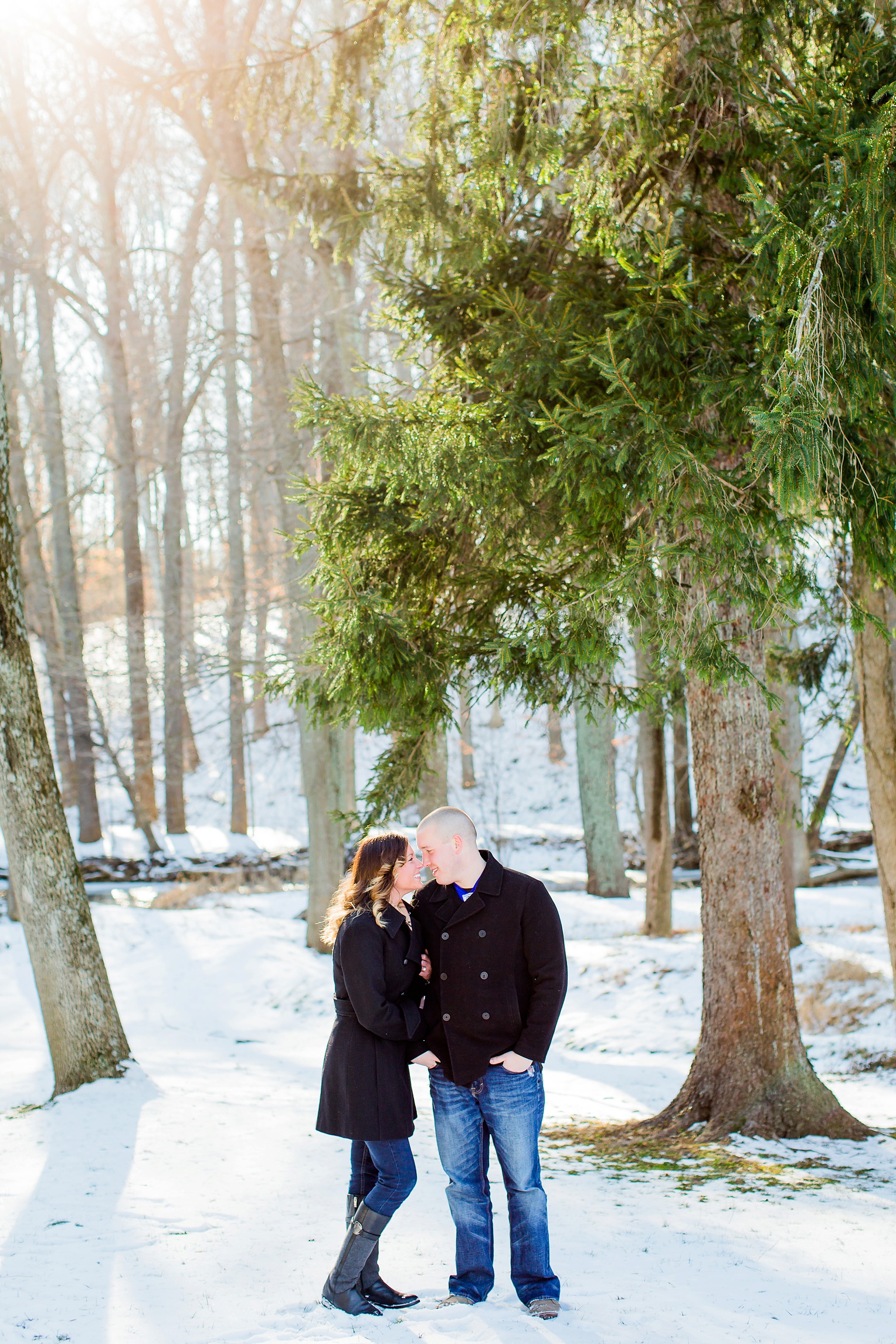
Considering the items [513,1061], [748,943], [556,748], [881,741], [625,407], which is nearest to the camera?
[513,1061]

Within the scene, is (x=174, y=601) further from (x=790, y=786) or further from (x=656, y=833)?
(x=790, y=786)

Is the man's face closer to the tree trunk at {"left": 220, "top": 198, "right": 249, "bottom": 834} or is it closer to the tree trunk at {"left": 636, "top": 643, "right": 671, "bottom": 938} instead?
the tree trunk at {"left": 636, "top": 643, "right": 671, "bottom": 938}

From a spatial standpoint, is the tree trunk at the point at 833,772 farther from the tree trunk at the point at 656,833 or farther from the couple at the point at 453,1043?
the couple at the point at 453,1043

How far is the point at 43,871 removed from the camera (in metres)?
7.49

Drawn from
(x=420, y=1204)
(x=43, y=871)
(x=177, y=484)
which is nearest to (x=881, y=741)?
(x=420, y=1204)

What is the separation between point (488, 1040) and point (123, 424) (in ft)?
67.8

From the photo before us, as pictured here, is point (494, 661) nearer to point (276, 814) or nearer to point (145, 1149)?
point (145, 1149)

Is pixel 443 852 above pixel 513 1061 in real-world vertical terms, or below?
above

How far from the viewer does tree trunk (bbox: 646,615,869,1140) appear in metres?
6.37

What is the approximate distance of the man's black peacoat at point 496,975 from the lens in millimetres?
3668

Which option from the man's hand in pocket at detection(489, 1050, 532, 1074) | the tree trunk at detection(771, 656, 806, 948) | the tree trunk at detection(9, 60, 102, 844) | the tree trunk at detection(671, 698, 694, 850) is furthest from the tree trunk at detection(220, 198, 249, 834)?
the man's hand in pocket at detection(489, 1050, 532, 1074)

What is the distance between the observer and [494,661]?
6469mm

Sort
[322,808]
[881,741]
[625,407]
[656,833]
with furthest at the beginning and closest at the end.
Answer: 1. [322,808]
2. [656,833]
3. [881,741]
4. [625,407]

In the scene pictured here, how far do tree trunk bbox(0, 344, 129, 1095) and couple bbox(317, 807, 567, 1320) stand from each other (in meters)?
4.37
